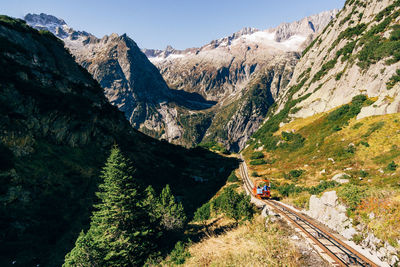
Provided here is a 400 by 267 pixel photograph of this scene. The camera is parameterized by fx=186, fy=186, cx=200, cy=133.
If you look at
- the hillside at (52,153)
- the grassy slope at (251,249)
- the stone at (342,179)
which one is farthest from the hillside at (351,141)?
the hillside at (52,153)

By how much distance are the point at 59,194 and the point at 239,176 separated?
1661 inches

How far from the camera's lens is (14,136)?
28562mm

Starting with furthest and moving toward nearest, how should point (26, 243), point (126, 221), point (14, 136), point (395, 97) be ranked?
point (395, 97)
point (14, 136)
point (26, 243)
point (126, 221)

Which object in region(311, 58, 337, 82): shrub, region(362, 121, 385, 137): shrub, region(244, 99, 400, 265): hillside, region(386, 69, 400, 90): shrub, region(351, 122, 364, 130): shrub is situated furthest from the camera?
region(311, 58, 337, 82): shrub

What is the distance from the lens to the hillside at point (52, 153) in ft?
76.9

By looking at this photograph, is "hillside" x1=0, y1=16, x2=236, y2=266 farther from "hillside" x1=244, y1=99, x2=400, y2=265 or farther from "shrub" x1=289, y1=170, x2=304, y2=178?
"shrub" x1=289, y1=170, x2=304, y2=178

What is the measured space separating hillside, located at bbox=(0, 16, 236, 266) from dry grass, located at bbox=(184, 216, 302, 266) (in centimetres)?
1904

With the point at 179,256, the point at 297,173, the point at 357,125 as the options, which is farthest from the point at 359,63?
the point at 179,256

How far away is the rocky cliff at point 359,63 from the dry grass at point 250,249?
1646 inches

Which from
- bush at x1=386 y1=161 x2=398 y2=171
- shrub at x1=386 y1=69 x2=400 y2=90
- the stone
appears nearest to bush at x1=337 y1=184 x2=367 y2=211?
the stone

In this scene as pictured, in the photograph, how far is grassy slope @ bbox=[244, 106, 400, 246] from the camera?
40.3 feet

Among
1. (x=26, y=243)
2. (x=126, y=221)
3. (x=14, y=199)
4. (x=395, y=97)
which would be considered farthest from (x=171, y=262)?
(x=395, y=97)

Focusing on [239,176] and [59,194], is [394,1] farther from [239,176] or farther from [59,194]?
[59,194]

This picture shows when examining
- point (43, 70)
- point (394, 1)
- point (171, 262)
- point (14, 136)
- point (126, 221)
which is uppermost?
point (394, 1)
